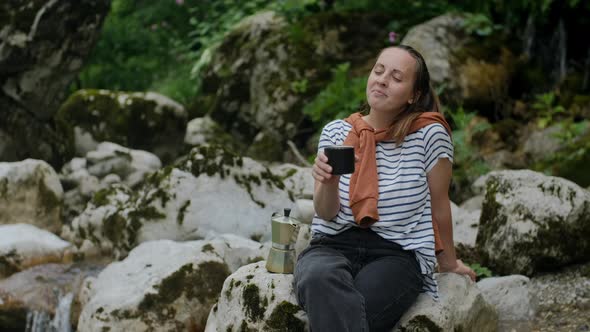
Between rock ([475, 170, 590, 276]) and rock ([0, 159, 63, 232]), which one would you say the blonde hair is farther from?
rock ([0, 159, 63, 232])

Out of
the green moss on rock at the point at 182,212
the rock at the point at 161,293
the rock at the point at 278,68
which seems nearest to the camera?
the rock at the point at 161,293

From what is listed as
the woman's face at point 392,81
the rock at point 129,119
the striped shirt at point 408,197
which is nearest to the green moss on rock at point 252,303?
the striped shirt at point 408,197

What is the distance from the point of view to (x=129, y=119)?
9.61m

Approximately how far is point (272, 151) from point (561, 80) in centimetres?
Result: 382

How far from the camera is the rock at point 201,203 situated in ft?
19.2

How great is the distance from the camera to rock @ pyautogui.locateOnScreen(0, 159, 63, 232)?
6.85 metres

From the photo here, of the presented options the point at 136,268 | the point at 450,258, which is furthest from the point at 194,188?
the point at 450,258

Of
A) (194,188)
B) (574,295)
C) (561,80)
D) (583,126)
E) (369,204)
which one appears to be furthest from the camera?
(561,80)

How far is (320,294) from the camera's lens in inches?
113

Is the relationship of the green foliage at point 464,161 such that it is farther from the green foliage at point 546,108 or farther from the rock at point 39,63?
the rock at point 39,63

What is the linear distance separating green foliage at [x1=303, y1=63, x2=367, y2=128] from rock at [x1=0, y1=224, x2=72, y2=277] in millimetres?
3582

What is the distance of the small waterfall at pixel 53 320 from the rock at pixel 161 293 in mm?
526

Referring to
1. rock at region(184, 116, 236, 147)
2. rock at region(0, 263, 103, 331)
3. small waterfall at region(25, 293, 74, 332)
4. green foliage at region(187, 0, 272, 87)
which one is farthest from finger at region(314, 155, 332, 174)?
green foliage at region(187, 0, 272, 87)

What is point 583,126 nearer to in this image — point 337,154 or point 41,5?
point 337,154
